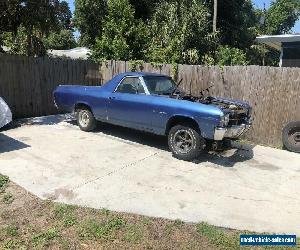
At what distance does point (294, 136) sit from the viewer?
906 cm

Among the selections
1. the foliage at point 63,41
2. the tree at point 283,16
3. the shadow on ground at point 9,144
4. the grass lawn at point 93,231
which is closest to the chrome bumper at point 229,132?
the grass lawn at point 93,231

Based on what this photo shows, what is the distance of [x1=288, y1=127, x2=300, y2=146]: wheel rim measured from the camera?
902 cm

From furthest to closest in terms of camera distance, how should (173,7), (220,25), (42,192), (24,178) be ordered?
(220,25)
(173,7)
(24,178)
(42,192)

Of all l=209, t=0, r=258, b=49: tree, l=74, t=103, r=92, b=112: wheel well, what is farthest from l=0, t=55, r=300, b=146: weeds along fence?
l=209, t=0, r=258, b=49: tree

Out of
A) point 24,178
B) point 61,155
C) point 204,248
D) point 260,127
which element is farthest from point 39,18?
point 204,248

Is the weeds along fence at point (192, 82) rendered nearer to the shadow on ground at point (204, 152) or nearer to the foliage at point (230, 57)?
the shadow on ground at point (204, 152)

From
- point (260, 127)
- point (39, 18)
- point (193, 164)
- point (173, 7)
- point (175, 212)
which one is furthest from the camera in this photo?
point (173, 7)

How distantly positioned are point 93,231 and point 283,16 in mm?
53028

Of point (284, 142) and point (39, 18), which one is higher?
point (39, 18)

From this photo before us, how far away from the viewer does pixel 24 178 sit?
652 cm

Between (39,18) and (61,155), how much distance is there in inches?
217

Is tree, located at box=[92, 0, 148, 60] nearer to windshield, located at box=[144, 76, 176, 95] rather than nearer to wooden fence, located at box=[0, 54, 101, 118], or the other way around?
wooden fence, located at box=[0, 54, 101, 118]

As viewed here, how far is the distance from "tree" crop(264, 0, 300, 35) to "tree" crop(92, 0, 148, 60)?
3869 centimetres

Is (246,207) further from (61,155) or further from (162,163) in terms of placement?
(61,155)
